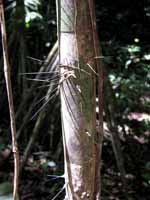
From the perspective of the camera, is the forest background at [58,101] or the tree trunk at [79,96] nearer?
the tree trunk at [79,96]

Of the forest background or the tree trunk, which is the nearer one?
the tree trunk

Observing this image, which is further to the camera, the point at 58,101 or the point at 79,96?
the point at 58,101

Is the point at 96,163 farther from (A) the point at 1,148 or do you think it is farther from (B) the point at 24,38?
(B) the point at 24,38

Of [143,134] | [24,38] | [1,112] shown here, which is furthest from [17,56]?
[143,134]
